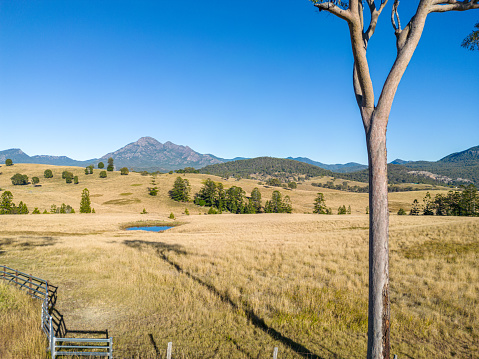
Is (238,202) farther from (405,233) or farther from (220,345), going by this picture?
(220,345)

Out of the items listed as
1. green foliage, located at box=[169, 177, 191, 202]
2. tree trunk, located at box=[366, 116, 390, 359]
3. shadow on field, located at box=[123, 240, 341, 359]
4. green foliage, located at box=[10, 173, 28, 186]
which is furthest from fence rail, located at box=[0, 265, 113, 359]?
green foliage, located at box=[10, 173, 28, 186]

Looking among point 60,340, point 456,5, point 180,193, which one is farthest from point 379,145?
point 180,193

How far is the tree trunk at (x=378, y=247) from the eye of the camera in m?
6.03

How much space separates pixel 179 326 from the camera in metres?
9.87

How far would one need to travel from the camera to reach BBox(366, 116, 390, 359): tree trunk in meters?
6.03

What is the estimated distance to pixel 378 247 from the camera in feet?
20.0

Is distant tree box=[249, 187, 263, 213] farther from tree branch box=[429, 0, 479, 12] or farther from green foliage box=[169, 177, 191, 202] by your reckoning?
tree branch box=[429, 0, 479, 12]

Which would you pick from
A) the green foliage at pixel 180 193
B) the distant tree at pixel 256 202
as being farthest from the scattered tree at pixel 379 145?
the green foliage at pixel 180 193

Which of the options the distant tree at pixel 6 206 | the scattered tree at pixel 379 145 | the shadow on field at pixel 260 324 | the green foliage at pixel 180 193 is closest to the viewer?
the scattered tree at pixel 379 145

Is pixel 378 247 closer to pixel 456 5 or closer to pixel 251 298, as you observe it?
pixel 456 5

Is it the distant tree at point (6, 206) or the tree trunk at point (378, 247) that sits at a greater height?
the tree trunk at point (378, 247)

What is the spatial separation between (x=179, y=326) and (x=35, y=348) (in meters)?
4.33

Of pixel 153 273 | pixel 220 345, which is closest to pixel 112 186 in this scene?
pixel 153 273

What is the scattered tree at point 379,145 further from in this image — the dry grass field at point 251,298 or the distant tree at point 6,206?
the distant tree at point 6,206
